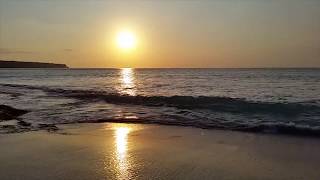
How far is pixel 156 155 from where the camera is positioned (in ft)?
27.2

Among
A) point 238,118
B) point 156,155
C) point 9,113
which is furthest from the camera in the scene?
point 9,113

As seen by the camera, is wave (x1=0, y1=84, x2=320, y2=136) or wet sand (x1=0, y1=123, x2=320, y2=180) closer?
wet sand (x1=0, y1=123, x2=320, y2=180)

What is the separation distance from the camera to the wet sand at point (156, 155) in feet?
22.3

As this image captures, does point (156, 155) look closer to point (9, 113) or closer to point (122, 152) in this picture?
point (122, 152)

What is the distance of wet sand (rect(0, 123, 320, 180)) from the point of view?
679cm

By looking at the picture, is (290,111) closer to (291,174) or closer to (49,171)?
(291,174)

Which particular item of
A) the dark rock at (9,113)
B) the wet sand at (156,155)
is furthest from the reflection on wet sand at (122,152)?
the dark rock at (9,113)

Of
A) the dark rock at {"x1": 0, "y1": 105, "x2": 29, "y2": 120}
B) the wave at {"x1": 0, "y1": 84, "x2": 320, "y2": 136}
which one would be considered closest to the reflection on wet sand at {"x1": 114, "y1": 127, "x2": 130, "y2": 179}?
the wave at {"x1": 0, "y1": 84, "x2": 320, "y2": 136}

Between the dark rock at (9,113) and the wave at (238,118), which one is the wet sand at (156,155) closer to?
the wave at (238,118)

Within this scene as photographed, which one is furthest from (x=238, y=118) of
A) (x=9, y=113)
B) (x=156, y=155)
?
(x=9, y=113)

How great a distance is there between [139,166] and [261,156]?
2713 mm

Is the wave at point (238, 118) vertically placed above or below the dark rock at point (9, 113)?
below

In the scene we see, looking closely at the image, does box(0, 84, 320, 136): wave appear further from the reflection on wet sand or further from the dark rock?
the reflection on wet sand

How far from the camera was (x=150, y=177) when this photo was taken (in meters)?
6.52
